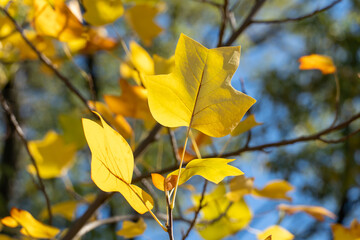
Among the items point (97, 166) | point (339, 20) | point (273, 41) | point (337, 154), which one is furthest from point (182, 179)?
point (273, 41)

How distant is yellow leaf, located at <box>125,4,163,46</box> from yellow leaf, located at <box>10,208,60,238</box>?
0.30 meters

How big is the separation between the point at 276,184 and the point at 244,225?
0.08 m

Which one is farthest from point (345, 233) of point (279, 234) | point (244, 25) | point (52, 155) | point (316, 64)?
point (52, 155)

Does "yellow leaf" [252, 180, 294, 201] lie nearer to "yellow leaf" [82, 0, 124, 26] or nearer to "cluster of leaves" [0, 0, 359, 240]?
"cluster of leaves" [0, 0, 359, 240]

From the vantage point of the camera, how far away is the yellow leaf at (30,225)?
320 mm

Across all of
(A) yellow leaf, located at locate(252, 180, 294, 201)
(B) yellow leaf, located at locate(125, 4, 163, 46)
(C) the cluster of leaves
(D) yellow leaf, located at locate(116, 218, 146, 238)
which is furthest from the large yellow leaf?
(B) yellow leaf, located at locate(125, 4, 163, 46)

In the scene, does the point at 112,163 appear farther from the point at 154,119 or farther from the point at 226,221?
the point at 226,221

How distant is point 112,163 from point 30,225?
181mm

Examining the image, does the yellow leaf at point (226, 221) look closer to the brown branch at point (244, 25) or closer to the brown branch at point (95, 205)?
the brown branch at point (95, 205)

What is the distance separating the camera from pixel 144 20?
1.77 feet

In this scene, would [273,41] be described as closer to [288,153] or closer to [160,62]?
[288,153]

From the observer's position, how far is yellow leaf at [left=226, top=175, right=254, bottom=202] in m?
0.38

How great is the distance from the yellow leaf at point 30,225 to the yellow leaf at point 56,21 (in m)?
0.19

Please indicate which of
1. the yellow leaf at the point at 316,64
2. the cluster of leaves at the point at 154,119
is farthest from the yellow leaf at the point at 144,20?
the yellow leaf at the point at 316,64
